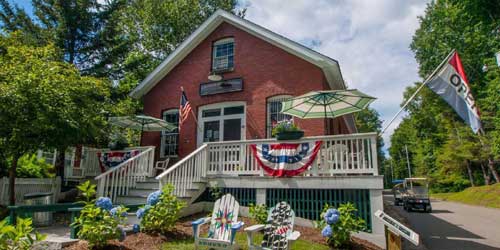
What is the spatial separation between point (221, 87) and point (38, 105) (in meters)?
6.31

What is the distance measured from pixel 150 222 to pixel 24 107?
3805 millimetres

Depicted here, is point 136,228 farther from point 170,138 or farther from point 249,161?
point 170,138

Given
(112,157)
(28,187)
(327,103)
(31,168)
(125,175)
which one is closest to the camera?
(327,103)

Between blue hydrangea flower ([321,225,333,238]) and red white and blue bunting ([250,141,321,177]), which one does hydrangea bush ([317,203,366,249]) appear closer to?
blue hydrangea flower ([321,225,333,238])

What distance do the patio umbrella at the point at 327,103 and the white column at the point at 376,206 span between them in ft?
7.94

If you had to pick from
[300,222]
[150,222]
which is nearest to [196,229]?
[150,222]

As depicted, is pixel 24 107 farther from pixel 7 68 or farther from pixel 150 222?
pixel 150 222

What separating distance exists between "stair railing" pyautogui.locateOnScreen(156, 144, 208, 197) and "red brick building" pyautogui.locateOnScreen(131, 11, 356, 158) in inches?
117

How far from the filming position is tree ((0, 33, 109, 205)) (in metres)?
6.38

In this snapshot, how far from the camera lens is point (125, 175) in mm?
8477

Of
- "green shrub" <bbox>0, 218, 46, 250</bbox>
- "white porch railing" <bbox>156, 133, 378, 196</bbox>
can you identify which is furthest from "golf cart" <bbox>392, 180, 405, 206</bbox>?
"green shrub" <bbox>0, 218, 46, 250</bbox>

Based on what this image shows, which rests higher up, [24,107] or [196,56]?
[196,56]

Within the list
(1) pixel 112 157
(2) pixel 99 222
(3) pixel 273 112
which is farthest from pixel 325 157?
(1) pixel 112 157

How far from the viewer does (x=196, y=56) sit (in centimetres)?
1263
